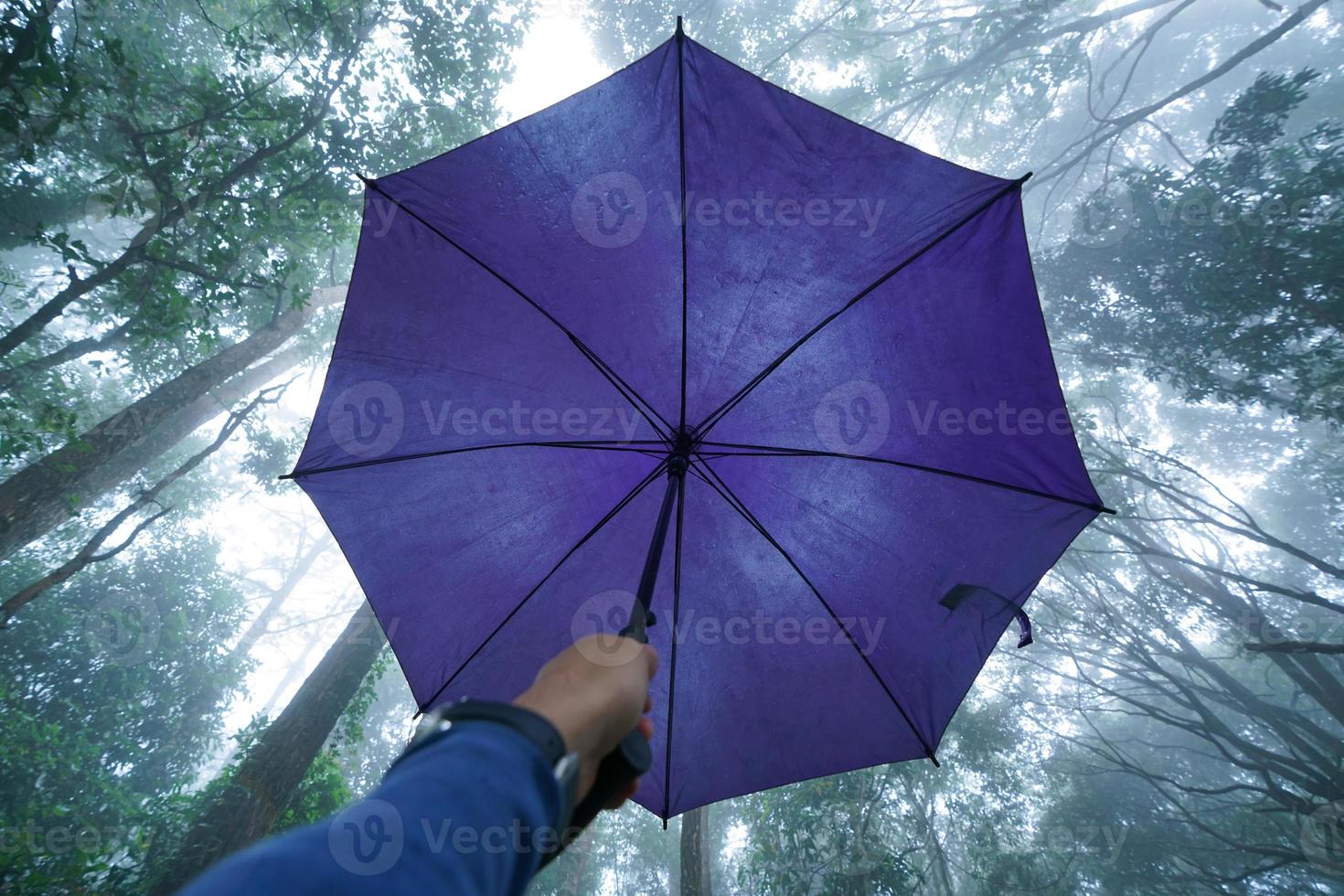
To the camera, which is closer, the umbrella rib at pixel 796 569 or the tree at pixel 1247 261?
the umbrella rib at pixel 796 569

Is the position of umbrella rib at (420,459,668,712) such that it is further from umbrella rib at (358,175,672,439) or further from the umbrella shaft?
the umbrella shaft

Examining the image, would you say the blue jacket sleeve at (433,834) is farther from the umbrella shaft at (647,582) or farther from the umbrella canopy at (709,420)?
the umbrella canopy at (709,420)

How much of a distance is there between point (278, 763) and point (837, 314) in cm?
867

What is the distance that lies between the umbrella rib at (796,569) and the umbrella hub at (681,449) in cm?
9

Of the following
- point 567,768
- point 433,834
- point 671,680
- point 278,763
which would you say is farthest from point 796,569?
point 278,763

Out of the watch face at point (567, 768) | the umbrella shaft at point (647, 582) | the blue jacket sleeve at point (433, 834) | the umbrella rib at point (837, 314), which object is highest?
the umbrella rib at point (837, 314)

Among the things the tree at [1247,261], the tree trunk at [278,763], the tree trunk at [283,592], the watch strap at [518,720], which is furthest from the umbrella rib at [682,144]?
the tree trunk at [283,592]

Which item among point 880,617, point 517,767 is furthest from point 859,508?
point 517,767

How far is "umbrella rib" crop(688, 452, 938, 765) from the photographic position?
2.80m

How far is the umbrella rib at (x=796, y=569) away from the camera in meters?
2.80

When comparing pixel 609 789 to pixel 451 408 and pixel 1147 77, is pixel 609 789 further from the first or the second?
pixel 1147 77

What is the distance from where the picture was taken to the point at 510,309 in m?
2.77

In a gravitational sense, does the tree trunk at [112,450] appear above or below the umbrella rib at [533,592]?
above

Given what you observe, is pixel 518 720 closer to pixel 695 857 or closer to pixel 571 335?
pixel 571 335
